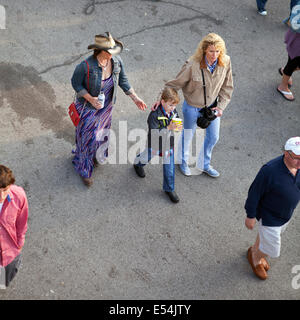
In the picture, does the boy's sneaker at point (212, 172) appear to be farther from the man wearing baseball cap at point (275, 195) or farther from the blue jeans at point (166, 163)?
the man wearing baseball cap at point (275, 195)

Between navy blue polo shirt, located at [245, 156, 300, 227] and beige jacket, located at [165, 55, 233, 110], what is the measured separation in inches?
52.6

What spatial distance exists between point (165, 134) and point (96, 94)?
90 centimetres

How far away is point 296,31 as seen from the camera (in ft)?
21.2

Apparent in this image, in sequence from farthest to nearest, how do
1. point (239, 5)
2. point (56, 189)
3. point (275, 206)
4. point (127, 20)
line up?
point (239, 5) → point (127, 20) → point (56, 189) → point (275, 206)

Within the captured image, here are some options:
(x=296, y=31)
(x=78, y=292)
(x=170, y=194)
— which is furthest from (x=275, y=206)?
(x=296, y=31)

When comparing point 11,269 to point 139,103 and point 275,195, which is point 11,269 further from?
point 275,195

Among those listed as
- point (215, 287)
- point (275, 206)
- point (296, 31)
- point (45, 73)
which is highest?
point (296, 31)

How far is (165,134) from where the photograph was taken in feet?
16.6

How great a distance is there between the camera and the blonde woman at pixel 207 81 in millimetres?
4887

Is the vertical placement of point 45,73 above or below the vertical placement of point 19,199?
below

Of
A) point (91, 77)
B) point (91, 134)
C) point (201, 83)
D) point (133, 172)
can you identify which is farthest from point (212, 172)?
point (91, 77)

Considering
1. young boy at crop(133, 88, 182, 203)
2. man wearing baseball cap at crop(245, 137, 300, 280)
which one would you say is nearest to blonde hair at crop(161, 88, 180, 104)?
young boy at crop(133, 88, 182, 203)

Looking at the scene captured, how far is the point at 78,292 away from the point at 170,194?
1683 mm

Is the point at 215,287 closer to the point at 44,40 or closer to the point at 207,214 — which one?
the point at 207,214
